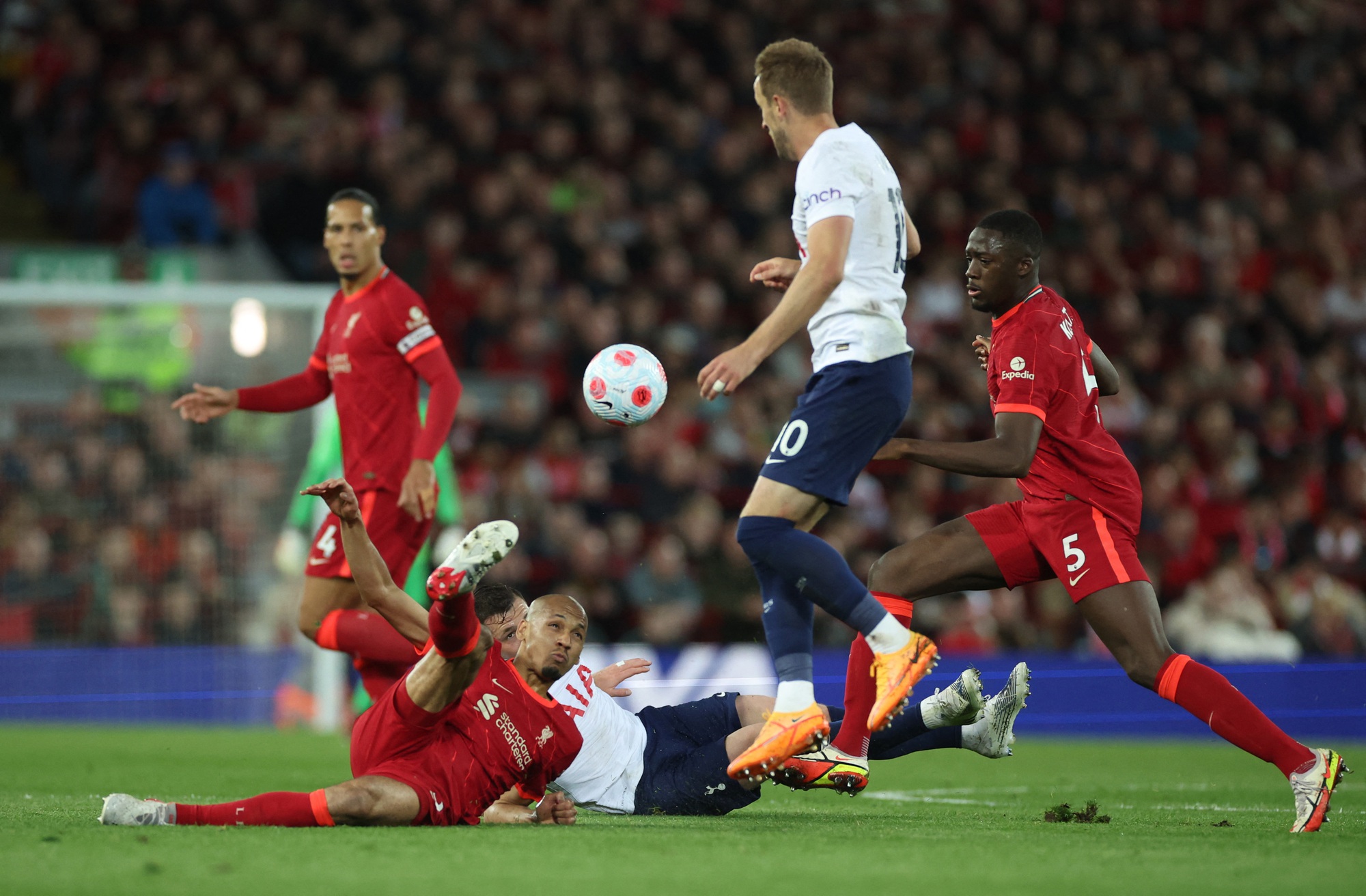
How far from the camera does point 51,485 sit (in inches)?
449

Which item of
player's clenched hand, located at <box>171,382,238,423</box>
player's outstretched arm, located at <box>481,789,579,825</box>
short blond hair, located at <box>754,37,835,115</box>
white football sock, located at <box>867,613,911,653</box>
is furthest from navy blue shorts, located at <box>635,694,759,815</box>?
player's clenched hand, located at <box>171,382,238,423</box>

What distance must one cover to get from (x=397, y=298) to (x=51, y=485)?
559 centimetres

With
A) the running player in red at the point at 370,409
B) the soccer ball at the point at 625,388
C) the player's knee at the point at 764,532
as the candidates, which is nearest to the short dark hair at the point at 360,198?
the running player in red at the point at 370,409

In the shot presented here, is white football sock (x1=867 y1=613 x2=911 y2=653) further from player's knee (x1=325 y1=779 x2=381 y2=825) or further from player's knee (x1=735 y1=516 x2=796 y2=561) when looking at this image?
player's knee (x1=325 y1=779 x2=381 y2=825)

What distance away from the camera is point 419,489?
6.68 metres

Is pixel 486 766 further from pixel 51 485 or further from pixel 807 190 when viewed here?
pixel 51 485

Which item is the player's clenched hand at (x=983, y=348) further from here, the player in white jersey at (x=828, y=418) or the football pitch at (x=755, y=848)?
the football pitch at (x=755, y=848)

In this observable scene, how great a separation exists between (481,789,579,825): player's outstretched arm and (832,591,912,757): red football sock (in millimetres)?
1031

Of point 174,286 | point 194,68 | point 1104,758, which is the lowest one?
point 1104,758

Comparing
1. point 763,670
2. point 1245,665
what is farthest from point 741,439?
point 1245,665

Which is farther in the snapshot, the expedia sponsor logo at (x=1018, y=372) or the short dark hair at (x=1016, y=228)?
the short dark hair at (x=1016, y=228)

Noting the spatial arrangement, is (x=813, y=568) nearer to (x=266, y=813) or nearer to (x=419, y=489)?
(x=266, y=813)

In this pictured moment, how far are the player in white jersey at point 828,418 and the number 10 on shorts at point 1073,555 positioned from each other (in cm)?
91

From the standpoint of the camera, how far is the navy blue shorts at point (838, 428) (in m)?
5.00
